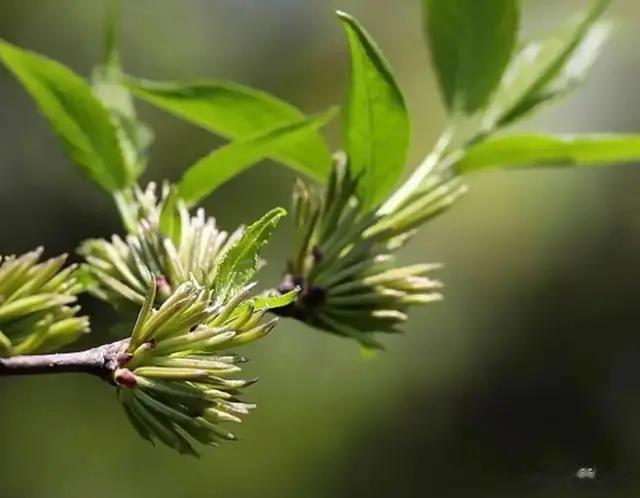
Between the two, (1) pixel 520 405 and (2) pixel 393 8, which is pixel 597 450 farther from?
(2) pixel 393 8

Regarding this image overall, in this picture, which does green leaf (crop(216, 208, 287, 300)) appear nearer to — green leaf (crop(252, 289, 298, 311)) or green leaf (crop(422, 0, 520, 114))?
green leaf (crop(252, 289, 298, 311))

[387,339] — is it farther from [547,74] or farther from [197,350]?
[197,350]

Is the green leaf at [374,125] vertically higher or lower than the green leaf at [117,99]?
lower

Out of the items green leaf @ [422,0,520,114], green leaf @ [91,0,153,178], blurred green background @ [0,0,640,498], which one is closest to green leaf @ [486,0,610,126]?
green leaf @ [422,0,520,114]

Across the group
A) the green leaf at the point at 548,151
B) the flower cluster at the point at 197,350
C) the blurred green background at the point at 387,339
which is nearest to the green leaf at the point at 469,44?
the green leaf at the point at 548,151

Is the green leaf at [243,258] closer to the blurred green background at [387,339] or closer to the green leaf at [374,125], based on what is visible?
the green leaf at [374,125]

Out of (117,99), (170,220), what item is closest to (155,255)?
(170,220)
